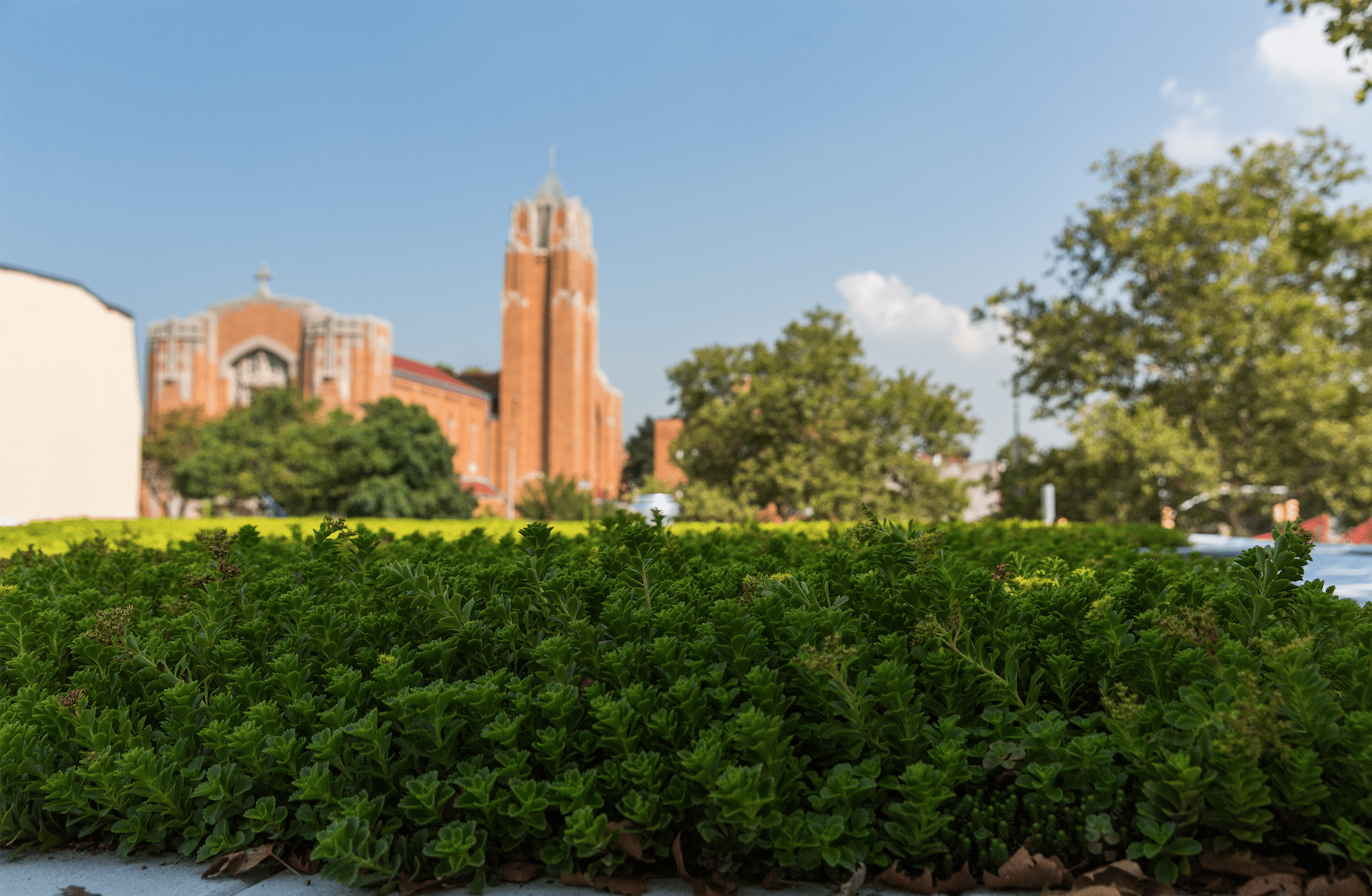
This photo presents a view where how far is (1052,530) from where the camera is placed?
30.8 feet

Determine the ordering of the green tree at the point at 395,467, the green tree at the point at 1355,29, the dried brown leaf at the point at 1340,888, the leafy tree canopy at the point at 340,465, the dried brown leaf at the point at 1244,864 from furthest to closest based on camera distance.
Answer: the leafy tree canopy at the point at 340,465 < the green tree at the point at 395,467 < the green tree at the point at 1355,29 < the dried brown leaf at the point at 1244,864 < the dried brown leaf at the point at 1340,888

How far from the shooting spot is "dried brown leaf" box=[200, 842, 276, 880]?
2805 millimetres

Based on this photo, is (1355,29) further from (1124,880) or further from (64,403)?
(64,403)

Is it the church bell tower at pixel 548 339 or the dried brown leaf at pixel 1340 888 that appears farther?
the church bell tower at pixel 548 339

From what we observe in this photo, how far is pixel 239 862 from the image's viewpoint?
283 cm

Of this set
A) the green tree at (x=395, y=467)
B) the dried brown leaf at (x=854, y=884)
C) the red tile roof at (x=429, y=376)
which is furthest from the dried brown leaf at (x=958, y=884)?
the red tile roof at (x=429, y=376)

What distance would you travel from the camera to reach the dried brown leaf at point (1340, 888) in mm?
2375

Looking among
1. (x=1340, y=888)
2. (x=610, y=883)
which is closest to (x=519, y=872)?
(x=610, y=883)

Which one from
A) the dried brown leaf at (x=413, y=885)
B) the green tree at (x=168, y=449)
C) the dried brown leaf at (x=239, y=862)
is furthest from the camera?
the green tree at (x=168, y=449)

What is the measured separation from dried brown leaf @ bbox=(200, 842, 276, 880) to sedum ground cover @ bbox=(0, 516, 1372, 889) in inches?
1.8

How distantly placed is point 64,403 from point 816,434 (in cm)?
2300

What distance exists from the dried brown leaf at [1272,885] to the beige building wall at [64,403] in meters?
22.9

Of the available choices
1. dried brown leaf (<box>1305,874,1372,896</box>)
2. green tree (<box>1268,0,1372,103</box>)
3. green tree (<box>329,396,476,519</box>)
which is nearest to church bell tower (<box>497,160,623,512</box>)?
green tree (<box>329,396,476,519</box>)

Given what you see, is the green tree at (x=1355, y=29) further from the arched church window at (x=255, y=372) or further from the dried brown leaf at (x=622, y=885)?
the arched church window at (x=255, y=372)
